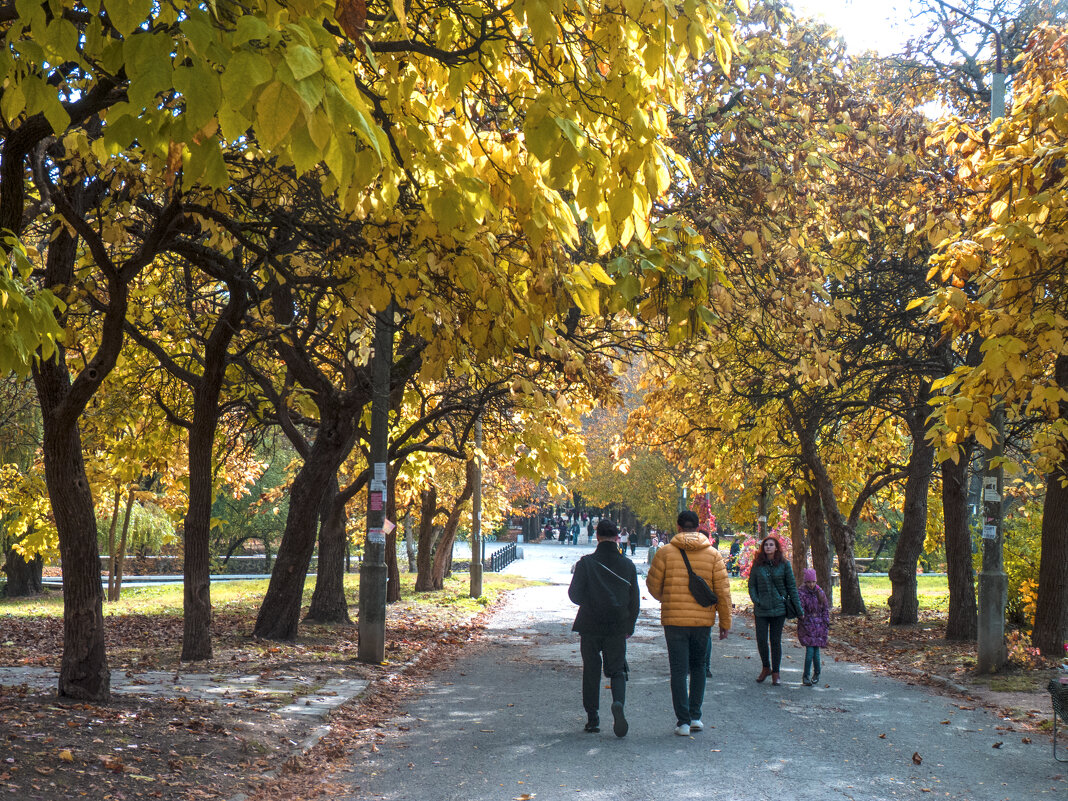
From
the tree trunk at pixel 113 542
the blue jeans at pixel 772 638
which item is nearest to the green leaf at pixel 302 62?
the blue jeans at pixel 772 638

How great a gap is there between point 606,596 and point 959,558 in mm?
10348

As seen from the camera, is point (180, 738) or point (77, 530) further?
point (77, 530)

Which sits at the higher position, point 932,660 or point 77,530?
point 77,530

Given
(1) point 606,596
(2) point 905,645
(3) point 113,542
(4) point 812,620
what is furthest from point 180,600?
(1) point 606,596

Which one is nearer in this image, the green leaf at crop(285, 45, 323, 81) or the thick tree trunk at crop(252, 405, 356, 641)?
the green leaf at crop(285, 45, 323, 81)

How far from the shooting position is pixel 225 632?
16.3m

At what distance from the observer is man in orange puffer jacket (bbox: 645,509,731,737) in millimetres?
9438

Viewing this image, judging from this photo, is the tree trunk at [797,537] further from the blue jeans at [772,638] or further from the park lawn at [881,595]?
the blue jeans at [772,638]

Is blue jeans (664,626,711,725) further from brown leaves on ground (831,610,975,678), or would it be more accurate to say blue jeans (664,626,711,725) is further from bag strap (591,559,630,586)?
brown leaves on ground (831,610,975,678)

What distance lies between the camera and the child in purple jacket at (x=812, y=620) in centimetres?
1241

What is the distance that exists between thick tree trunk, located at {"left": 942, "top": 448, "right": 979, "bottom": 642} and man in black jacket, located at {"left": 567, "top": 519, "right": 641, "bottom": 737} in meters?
9.54

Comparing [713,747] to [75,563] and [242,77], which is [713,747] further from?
[242,77]

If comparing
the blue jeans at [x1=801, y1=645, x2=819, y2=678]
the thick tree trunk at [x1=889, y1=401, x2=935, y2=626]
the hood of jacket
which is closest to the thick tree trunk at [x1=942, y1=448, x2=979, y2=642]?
the thick tree trunk at [x1=889, y1=401, x2=935, y2=626]

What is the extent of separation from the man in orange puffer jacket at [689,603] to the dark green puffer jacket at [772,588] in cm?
269
